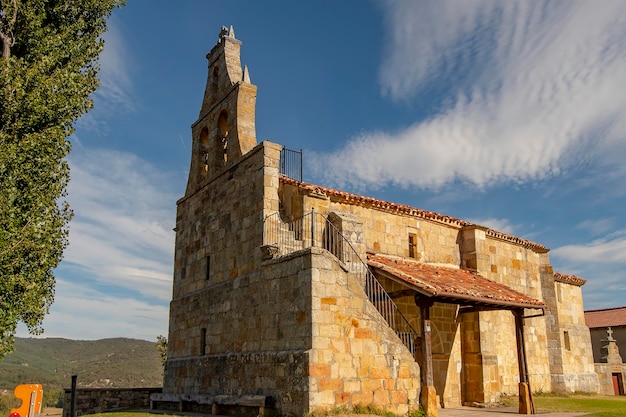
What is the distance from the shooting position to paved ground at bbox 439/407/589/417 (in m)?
12.4

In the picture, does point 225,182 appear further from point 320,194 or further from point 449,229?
point 449,229

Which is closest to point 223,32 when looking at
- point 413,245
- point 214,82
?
point 214,82

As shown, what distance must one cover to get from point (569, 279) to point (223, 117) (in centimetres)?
1570

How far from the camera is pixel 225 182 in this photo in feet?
48.0

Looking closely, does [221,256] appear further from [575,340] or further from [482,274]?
[575,340]

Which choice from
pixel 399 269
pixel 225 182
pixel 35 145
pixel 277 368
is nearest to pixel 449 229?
pixel 399 269

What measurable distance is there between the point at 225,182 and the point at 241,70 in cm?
383

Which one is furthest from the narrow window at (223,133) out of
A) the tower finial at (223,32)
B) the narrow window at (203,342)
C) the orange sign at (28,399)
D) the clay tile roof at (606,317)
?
the clay tile roof at (606,317)

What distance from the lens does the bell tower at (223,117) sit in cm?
1459

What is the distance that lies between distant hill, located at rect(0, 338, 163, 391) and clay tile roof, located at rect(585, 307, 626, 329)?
43532 millimetres

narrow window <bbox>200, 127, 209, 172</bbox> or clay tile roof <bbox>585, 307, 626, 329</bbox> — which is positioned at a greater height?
narrow window <bbox>200, 127, 209, 172</bbox>

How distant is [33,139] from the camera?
37.8ft

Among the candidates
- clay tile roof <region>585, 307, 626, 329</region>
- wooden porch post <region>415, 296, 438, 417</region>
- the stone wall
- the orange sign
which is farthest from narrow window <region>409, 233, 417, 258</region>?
clay tile roof <region>585, 307, 626, 329</region>

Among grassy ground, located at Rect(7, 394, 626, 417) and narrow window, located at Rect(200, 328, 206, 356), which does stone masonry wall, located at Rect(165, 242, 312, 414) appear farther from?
grassy ground, located at Rect(7, 394, 626, 417)
